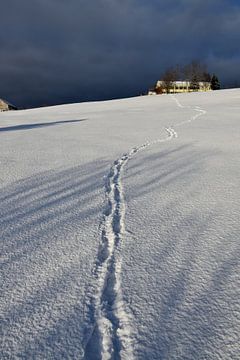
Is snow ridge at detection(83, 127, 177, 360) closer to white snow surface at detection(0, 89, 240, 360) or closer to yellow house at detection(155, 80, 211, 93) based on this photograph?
white snow surface at detection(0, 89, 240, 360)

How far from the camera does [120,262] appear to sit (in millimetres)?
2535

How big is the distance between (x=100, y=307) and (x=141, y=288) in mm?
346

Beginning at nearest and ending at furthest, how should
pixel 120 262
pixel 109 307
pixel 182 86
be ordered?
pixel 109 307, pixel 120 262, pixel 182 86

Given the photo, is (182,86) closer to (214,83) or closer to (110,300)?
(214,83)

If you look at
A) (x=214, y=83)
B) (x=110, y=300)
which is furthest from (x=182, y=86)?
(x=110, y=300)

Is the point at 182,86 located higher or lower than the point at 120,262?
higher

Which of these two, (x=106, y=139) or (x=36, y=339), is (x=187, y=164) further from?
(x=36, y=339)

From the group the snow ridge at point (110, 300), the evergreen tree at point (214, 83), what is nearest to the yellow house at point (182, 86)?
the evergreen tree at point (214, 83)

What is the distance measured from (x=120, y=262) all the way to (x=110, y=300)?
45cm

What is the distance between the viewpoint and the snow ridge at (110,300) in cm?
177

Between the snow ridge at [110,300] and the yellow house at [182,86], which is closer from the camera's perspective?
the snow ridge at [110,300]

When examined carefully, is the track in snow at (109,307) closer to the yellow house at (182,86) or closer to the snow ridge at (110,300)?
the snow ridge at (110,300)

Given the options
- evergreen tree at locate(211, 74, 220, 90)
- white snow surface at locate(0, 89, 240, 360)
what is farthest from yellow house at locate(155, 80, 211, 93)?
white snow surface at locate(0, 89, 240, 360)

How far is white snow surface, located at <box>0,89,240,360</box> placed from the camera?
1.80 meters
